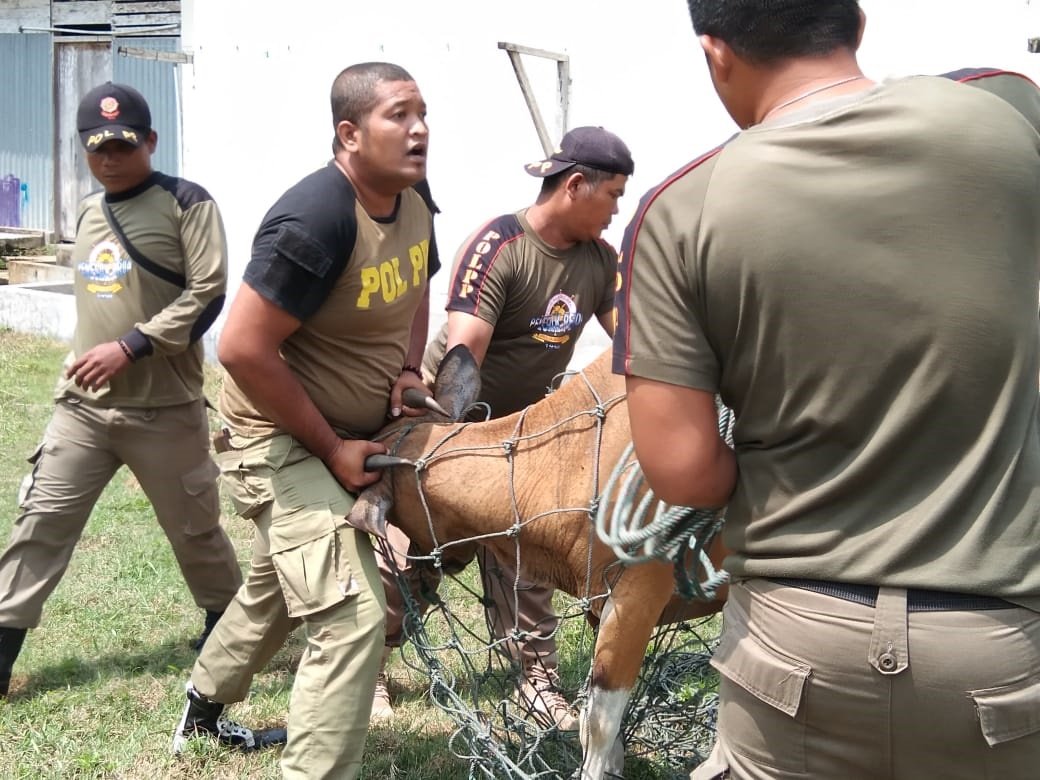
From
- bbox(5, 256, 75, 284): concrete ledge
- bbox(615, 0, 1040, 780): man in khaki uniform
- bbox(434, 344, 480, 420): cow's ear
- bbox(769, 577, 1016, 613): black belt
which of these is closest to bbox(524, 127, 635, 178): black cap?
bbox(434, 344, 480, 420): cow's ear

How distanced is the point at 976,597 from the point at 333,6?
8.16 meters

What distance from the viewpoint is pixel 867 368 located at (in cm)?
177

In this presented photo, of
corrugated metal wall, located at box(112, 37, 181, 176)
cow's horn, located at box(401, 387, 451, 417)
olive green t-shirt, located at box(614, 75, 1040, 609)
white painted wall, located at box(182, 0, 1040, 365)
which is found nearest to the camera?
olive green t-shirt, located at box(614, 75, 1040, 609)

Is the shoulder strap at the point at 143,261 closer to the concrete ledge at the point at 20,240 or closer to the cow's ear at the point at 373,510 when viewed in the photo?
the cow's ear at the point at 373,510

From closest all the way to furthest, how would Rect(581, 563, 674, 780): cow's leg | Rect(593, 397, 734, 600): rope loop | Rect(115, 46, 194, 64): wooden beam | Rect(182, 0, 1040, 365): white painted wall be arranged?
Rect(593, 397, 734, 600): rope loop < Rect(581, 563, 674, 780): cow's leg < Rect(182, 0, 1040, 365): white painted wall < Rect(115, 46, 194, 64): wooden beam

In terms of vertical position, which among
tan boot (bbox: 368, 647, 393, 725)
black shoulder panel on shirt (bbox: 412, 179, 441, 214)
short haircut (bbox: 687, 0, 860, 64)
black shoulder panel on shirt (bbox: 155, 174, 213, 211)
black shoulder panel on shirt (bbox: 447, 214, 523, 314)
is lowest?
tan boot (bbox: 368, 647, 393, 725)

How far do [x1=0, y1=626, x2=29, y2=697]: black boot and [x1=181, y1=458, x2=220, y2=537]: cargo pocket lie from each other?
71cm

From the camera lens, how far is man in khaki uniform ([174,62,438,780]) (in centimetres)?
307

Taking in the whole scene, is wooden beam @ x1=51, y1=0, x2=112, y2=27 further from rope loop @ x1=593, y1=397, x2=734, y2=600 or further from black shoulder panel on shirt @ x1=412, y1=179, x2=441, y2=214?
rope loop @ x1=593, y1=397, x2=734, y2=600

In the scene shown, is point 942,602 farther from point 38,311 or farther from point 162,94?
point 162,94

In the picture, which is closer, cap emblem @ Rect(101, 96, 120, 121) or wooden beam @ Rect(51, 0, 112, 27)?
cap emblem @ Rect(101, 96, 120, 121)

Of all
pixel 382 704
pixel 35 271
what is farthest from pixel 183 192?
pixel 35 271

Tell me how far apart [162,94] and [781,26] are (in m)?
11.6

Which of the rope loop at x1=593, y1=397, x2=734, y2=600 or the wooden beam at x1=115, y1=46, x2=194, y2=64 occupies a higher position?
the wooden beam at x1=115, y1=46, x2=194, y2=64
